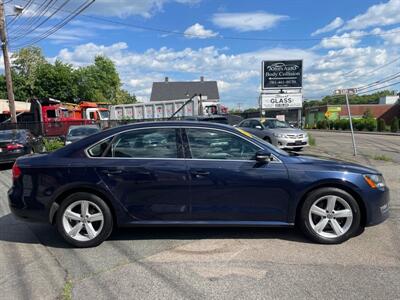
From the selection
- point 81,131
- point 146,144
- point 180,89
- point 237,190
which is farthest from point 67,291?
point 180,89

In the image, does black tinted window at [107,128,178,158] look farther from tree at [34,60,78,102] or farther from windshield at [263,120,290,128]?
tree at [34,60,78,102]

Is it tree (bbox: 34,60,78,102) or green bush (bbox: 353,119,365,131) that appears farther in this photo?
tree (bbox: 34,60,78,102)

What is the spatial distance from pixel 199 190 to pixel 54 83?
61149mm

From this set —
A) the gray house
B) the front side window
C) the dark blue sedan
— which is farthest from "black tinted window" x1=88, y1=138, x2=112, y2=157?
the gray house

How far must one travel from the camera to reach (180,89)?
81938 millimetres

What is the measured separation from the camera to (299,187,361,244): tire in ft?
16.1

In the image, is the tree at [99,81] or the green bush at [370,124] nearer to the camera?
the green bush at [370,124]

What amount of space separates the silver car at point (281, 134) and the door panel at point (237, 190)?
11.5m

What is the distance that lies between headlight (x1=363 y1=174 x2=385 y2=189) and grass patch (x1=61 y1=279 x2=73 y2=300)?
3.66m

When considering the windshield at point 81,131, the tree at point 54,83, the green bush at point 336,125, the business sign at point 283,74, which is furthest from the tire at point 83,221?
the tree at point 54,83

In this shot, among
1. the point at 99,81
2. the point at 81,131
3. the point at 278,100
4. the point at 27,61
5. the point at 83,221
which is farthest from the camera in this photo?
the point at 99,81

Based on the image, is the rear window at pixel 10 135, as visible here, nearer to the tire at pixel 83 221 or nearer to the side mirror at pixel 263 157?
the tire at pixel 83 221

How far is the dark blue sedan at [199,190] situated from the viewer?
492 cm

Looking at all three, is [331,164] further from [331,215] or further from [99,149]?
[99,149]
